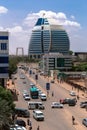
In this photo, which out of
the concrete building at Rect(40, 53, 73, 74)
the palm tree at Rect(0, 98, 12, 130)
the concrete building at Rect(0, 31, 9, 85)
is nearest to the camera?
the palm tree at Rect(0, 98, 12, 130)

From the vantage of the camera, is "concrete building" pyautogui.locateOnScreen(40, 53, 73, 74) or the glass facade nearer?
the glass facade

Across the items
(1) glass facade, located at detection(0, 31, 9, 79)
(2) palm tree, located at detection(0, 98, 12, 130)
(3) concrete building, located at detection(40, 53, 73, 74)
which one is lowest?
(3) concrete building, located at detection(40, 53, 73, 74)

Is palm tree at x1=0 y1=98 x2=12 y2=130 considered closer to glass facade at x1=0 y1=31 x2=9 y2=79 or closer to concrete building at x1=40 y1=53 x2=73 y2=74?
glass facade at x1=0 y1=31 x2=9 y2=79

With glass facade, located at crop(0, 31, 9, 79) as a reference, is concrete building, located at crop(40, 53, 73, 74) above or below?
below

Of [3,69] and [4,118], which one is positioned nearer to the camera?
[4,118]

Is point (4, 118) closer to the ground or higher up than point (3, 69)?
closer to the ground

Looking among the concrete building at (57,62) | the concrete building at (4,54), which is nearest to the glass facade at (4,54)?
the concrete building at (4,54)

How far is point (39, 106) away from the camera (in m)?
56.3

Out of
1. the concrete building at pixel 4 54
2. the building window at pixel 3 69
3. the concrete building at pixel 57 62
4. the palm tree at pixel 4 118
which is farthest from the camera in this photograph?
the concrete building at pixel 57 62

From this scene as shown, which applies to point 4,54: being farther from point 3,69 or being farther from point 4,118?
point 4,118

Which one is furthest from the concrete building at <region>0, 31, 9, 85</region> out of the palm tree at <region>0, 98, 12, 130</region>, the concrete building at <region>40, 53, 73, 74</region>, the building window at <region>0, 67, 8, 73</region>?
the concrete building at <region>40, 53, 73, 74</region>

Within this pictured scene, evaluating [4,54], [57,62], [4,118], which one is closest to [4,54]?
[4,54]

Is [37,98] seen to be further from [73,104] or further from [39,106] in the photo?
[39,106]

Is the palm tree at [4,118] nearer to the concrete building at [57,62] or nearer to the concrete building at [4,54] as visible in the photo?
the concrete building at [4,54]
